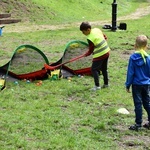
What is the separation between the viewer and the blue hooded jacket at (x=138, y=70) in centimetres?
579

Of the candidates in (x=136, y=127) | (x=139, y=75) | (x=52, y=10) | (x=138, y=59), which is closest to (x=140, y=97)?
(x=139, y=75)

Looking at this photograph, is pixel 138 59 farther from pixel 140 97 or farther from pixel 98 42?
pixel 98 42

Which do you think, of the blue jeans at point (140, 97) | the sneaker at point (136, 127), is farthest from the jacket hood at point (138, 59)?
the sneaker at point (136, 127)

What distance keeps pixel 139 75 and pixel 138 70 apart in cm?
8

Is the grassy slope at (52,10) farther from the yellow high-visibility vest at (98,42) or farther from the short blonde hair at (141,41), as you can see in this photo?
the short blonde hair at (141,41)

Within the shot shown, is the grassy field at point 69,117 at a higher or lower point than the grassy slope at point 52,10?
higher

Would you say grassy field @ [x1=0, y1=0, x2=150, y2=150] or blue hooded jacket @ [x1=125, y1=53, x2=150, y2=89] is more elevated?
blue hooded jacket @ [x1=125, y1=53, x2=150, y2=89]

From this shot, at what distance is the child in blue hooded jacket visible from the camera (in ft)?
19.0

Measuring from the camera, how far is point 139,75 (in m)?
5.86

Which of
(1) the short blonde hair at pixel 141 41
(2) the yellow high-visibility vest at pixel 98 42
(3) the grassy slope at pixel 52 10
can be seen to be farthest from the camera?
(3) the grassy slope at pixel 52 10

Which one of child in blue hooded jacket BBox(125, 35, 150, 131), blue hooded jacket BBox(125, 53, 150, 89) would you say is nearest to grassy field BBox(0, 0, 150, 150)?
child in blue hooded jacket BBox(125, 35, 150, 131)

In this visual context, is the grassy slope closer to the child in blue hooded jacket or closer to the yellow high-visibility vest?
the yellow high-visibility vest

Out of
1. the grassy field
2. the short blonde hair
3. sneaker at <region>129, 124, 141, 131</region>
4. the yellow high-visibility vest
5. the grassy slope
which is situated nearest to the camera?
the grassy field

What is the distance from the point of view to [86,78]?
30.4ft
